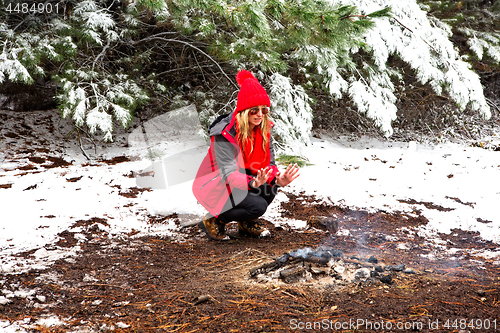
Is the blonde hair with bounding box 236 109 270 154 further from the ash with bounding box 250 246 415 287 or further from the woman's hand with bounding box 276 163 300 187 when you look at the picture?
the ash with bounding box 250 246 415 287

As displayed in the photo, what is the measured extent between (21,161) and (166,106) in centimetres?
274

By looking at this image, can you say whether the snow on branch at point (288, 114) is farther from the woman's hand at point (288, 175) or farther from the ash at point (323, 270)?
the ash at point (323, 270)

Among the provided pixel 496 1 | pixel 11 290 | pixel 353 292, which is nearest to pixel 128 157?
pixel 11 290

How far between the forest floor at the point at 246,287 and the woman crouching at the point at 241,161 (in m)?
0.40

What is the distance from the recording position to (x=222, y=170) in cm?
305

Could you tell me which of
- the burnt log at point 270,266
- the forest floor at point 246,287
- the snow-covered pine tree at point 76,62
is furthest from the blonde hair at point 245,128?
the snow-covered pine tree at point 76,62

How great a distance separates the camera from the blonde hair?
3.02 meters

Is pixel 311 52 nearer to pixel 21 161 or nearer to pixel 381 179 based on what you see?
pixel 381 179

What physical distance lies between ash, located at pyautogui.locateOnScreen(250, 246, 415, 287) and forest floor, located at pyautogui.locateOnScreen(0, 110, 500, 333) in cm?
1

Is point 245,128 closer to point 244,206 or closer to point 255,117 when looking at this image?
point 255,117

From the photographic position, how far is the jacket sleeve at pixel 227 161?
300 cm

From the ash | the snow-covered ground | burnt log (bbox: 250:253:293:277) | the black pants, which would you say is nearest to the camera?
the ash

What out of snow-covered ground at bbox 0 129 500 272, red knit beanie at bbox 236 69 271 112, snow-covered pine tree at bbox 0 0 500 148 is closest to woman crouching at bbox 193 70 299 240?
red knit beanie at bbox 236 69 271 112

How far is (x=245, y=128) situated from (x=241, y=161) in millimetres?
317
